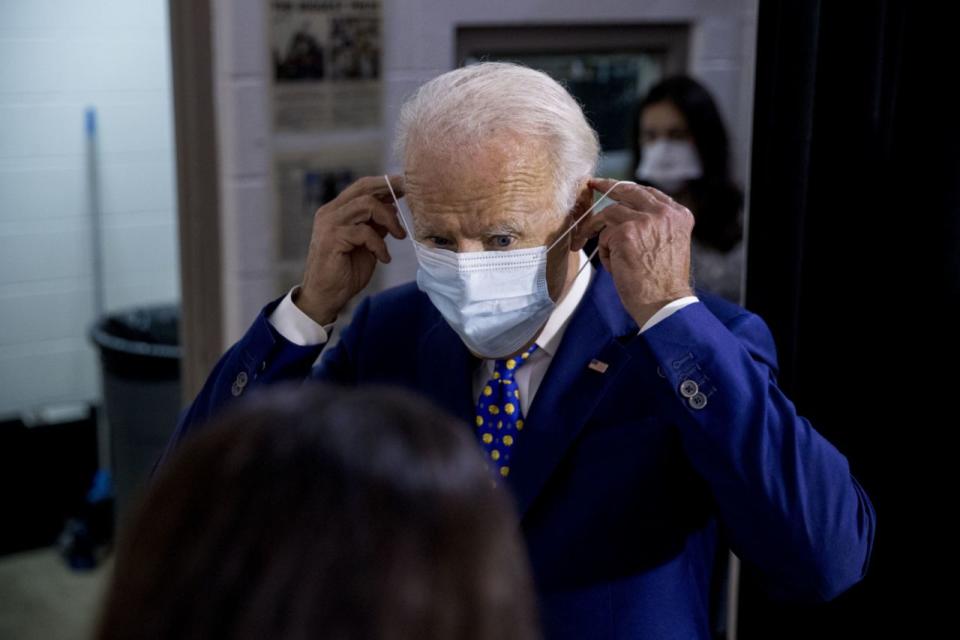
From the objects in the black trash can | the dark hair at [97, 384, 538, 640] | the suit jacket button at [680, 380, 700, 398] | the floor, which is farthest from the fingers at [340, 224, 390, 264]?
the floor

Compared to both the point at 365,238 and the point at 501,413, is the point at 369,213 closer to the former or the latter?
the point at 365,238

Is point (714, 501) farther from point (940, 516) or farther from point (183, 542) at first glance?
point (183, 542)

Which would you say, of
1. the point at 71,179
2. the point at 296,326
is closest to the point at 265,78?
the point at 296,326

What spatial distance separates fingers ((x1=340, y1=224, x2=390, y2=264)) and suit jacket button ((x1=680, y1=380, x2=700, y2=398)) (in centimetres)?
48

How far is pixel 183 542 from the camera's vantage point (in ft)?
2.12

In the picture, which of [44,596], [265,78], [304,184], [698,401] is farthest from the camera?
[44,596]

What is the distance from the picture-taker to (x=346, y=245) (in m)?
1.61

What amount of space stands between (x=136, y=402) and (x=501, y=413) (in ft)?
7.30

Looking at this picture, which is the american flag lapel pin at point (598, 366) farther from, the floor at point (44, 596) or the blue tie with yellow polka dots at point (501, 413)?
the floor at point (44, 596)

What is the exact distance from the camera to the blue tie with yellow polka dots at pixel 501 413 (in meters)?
1.48

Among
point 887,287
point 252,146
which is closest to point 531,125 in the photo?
point 887,287

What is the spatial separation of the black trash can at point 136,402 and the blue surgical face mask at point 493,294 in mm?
2051

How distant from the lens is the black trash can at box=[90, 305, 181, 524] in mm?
3441

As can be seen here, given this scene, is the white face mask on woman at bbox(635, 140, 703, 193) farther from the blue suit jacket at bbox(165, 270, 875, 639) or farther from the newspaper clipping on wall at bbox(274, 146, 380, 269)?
the blue suit jacket at bbox(165, 270, 875, 639)
